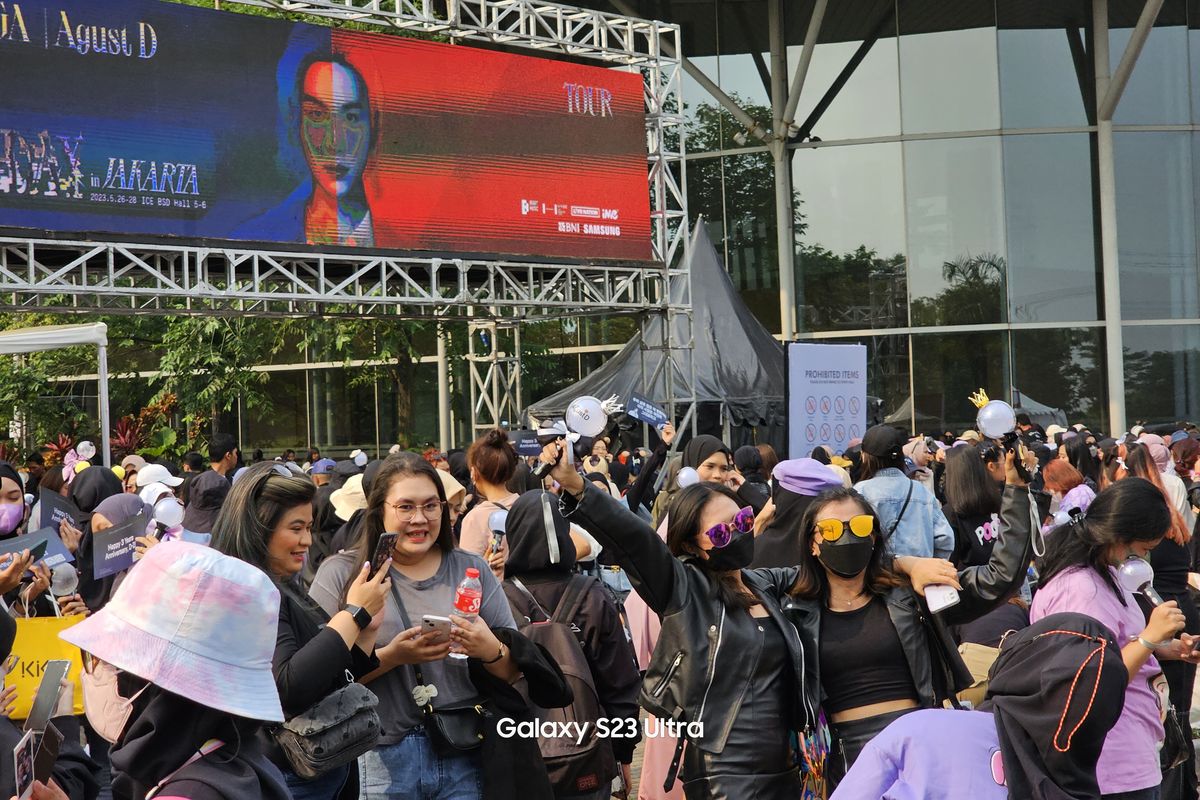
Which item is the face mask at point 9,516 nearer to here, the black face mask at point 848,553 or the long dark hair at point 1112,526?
the black face mask at point 848,553

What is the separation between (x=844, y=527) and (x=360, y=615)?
1704 millimetres

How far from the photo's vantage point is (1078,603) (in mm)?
5066

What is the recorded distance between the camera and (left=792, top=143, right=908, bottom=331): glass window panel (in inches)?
1110

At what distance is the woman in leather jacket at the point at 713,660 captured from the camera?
14.8ft

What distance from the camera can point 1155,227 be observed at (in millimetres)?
28031

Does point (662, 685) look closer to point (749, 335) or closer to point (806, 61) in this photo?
point (749, 335)

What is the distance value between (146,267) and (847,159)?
1681 centimetres

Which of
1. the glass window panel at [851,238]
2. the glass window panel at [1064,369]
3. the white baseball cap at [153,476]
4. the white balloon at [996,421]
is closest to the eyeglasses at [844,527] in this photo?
the white balloon at [996,421]

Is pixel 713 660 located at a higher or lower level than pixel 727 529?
lower

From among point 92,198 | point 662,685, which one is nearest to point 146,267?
point 92,198

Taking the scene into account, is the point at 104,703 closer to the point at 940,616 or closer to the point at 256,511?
the point at 256,511

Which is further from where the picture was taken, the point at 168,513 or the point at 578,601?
the point at 168,513

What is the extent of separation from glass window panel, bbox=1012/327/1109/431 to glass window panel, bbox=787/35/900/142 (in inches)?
198

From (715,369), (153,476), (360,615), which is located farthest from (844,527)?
(715,369)
